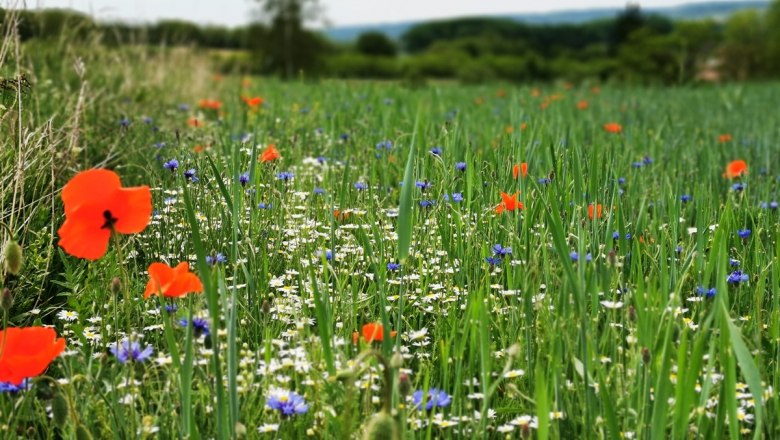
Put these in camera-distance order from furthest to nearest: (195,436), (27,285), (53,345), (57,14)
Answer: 1. (57,14)
2. (27,285)
3. (53,345)
4. (195,436)

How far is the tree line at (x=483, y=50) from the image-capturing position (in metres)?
15.8

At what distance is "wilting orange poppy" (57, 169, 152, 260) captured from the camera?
1.80 metres

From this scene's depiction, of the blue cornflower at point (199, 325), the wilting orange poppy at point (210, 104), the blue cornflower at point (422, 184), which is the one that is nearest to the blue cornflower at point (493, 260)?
the blue cornflower at point (422, 184)

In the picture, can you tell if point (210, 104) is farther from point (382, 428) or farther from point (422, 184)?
point (382, 428)

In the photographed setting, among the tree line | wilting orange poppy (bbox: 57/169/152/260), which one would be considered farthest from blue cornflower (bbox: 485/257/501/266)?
the tree line

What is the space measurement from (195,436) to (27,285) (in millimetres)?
1329

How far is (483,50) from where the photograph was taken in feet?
215

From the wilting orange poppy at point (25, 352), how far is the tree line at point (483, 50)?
14.9 feet

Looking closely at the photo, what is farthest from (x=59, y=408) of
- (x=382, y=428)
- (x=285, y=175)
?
(x=285, y=175)

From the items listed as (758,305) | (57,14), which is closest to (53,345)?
(758,305)

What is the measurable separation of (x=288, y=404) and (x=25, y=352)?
1.94 ft

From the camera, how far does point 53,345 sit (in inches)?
65.5

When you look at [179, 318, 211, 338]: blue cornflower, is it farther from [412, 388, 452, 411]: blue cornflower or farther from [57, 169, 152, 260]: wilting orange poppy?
[412, 388, 452, 411]: blue cornflower

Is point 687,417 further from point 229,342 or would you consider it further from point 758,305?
point 229,342
